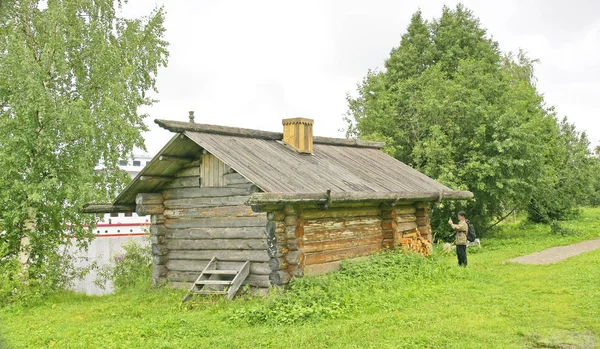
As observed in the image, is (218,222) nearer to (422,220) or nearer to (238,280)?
(238,280)

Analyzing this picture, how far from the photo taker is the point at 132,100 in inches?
640

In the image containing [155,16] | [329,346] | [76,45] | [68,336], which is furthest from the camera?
[155,16]

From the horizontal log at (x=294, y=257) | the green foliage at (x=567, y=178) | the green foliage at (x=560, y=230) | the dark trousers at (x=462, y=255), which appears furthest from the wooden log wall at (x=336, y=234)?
the green foliage at (x=567, y=178)

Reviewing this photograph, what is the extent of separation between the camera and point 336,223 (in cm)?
1205

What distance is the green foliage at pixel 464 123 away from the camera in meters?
21.6

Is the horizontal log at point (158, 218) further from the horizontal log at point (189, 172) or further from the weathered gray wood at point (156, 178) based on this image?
the horizontal log at point (189, 172)

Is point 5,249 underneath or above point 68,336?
above

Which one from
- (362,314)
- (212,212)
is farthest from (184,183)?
(362,314)

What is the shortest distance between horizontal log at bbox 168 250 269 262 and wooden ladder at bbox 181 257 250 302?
6.5 inches

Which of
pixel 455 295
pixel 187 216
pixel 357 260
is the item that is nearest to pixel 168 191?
pixel 187 216

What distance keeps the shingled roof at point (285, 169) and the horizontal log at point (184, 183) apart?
0.22 meters

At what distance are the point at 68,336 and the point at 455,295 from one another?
7.07 metres

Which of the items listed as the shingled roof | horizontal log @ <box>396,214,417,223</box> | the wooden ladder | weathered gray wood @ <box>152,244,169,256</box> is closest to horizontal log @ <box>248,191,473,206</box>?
the shingled roof

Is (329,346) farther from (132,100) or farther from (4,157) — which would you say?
(132,100)
